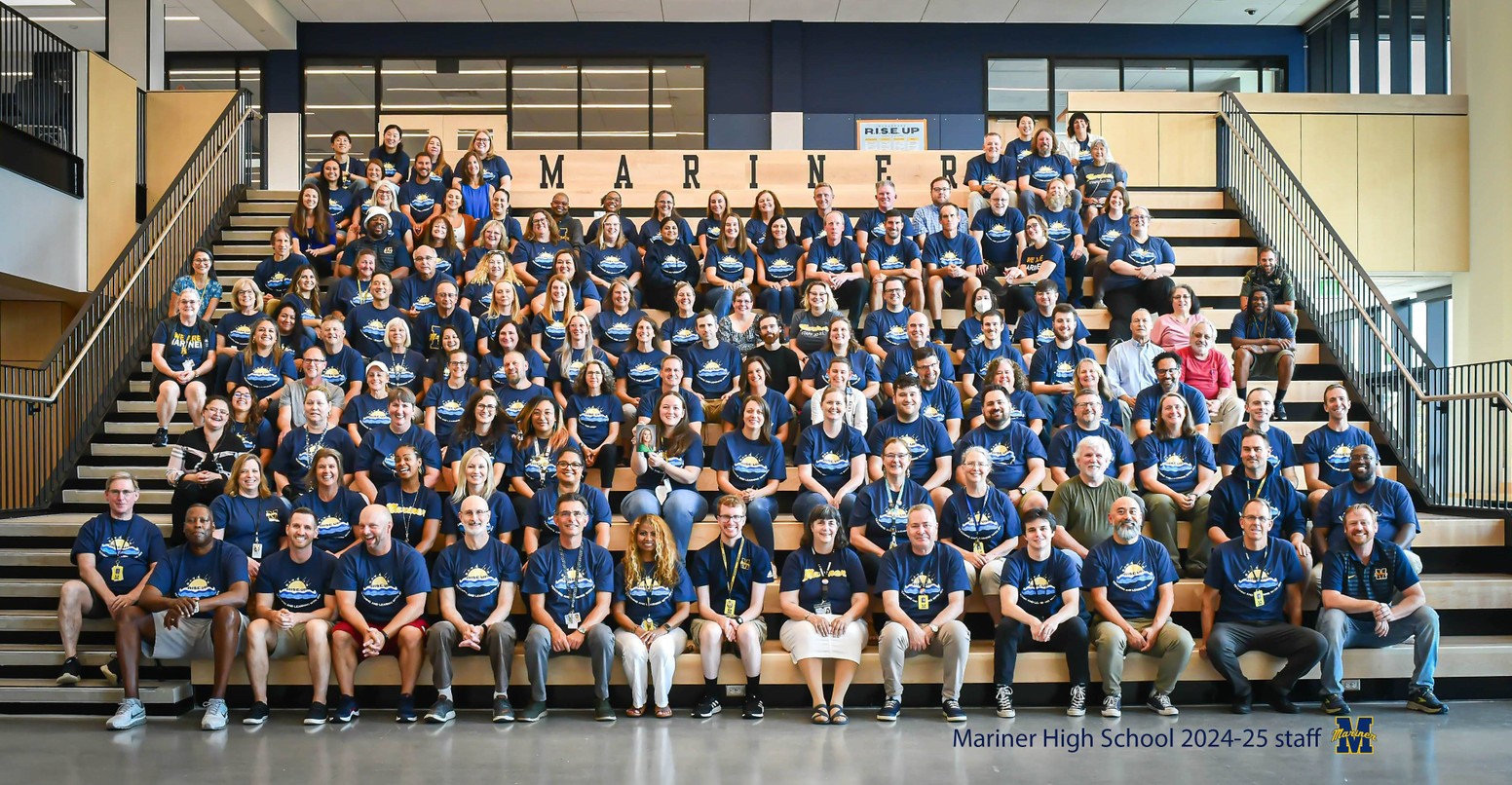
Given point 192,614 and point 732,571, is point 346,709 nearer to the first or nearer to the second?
point 192,614

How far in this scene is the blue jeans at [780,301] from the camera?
8.99 meters

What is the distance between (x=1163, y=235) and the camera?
34.7 ft

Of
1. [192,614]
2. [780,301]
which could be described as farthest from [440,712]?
[780,301]

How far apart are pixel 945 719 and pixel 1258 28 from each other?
1287 cm

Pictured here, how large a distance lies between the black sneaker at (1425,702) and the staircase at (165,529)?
35 cm

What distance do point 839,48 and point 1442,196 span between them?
23.7 ft

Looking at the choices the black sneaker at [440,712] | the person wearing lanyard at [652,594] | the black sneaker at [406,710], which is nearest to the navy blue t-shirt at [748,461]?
the person wearing lanyard at [652,594]

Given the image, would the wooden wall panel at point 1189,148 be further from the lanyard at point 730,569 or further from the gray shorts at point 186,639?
the gray shorts at point 186,639

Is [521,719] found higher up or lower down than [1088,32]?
lower down

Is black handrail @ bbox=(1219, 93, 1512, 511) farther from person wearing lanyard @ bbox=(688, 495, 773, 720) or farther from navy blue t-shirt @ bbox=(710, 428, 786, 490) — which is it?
person wearing lanyard @ bbox=(688, 495, 773, 720)

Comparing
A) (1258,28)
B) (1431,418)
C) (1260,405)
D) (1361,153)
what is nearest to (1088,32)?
(1258,28)

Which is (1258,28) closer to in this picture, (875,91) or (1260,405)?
(875,91)

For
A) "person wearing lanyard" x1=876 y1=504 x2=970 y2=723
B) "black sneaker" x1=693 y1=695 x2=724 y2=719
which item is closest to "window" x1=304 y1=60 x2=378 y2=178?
"black sneaker" x1=693 y1=695 x2=724 y2=719

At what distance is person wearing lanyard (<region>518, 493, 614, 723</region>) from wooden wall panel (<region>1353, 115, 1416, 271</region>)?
10.0 m
